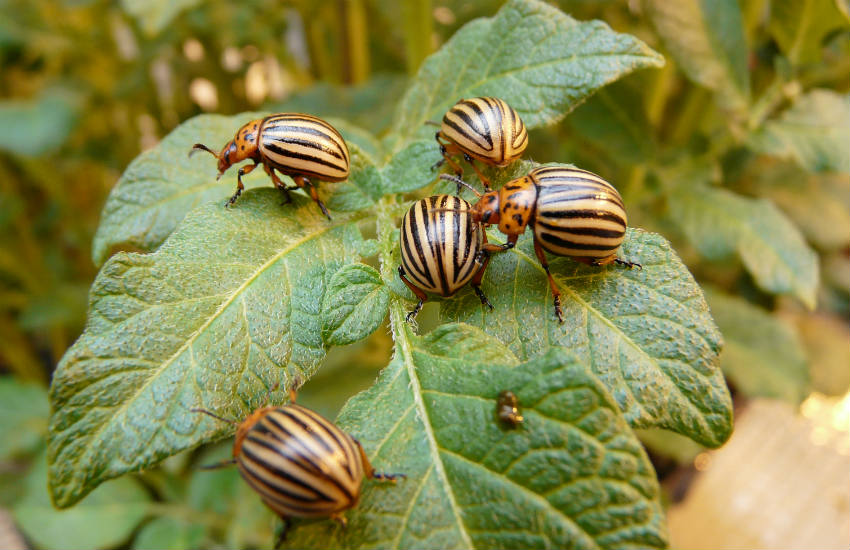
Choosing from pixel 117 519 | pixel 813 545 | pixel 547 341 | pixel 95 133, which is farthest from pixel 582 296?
pixel 95 133

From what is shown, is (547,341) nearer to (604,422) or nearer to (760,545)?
(604,422)

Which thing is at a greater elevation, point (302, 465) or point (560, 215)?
point (560, 215)

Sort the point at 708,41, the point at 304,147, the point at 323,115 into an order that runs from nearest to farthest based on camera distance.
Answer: the point at 304,147 → the point at 708,41 → the point at 323,115

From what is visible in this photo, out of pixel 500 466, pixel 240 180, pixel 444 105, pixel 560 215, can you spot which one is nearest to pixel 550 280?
pixel 560 215

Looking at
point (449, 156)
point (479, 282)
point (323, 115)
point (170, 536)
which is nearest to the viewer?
point (479, 282)

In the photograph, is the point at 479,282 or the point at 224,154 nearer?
the point at 479,282

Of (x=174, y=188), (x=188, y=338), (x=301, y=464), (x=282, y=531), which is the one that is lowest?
(x=282, y=531)

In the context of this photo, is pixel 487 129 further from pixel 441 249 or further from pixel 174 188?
pixel 174 188

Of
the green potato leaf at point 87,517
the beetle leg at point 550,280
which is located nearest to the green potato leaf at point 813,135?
the beetle leg at point 550,280
